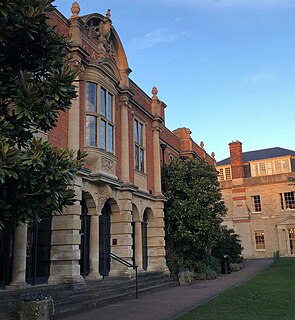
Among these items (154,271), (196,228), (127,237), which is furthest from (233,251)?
(127,237)

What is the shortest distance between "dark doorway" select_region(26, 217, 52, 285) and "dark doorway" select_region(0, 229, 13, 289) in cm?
86

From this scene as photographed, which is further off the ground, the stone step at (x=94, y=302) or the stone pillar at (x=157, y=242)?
the stone pillar at (x=157, y=242)

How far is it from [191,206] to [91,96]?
8197mm

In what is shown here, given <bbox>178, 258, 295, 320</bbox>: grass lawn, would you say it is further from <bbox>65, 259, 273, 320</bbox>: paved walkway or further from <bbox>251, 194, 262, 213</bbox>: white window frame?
<bbox>251, 194, 262, 213</bbox>: white window frame

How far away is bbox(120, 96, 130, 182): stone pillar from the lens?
1602 cm

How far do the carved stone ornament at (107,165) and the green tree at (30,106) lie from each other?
310 inches

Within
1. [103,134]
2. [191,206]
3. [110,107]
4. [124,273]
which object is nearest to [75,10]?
[110,107]

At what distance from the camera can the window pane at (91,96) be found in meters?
14.1

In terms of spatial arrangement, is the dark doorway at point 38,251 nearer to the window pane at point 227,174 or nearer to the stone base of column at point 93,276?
the stone base of column at point 93,276

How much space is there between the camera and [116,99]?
16.6 m

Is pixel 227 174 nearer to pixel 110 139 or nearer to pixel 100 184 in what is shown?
pixel 110 139

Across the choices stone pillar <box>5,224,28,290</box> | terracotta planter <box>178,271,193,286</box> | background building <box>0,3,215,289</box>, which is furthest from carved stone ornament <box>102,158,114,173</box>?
terracotta planter <box>178,271,193,286</box>

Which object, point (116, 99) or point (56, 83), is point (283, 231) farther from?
point (56, 83)

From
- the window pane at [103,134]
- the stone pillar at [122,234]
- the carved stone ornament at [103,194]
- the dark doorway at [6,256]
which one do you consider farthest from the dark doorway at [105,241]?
the dark doorway at [6,256]
